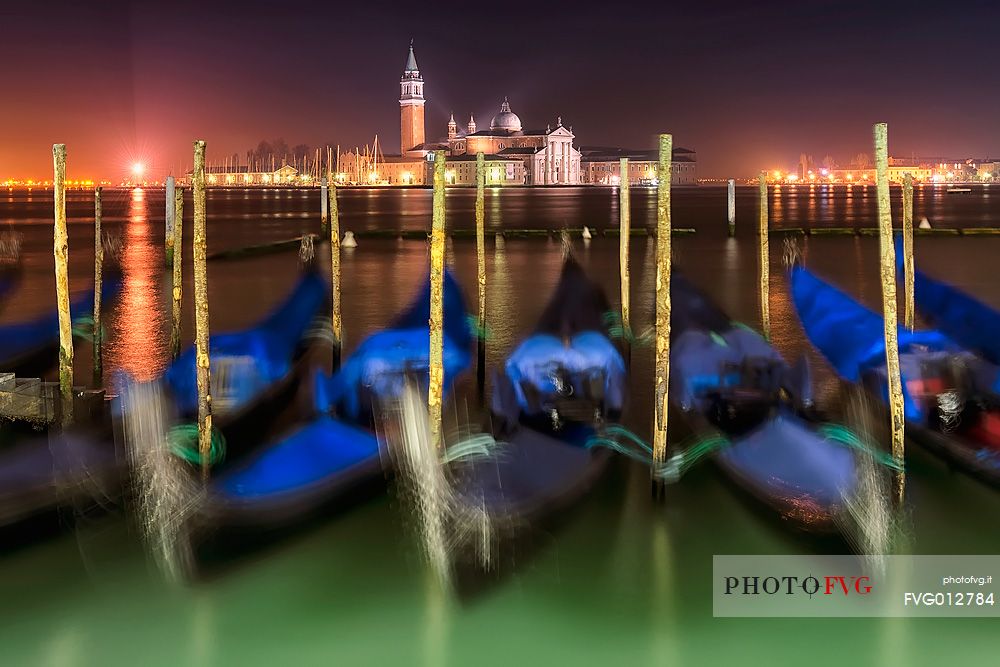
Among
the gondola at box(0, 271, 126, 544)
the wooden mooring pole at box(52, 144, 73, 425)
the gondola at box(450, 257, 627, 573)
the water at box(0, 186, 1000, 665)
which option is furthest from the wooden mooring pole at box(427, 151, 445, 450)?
the wooden mooring pole at box(52, 144, 73, 425)

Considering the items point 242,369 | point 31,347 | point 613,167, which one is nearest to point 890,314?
point 242,369

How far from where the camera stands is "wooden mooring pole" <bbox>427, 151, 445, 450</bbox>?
6.23m

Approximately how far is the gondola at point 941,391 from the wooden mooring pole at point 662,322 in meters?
1.90

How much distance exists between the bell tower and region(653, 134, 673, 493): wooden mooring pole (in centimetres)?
11391

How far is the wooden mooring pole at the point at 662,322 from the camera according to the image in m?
5.87

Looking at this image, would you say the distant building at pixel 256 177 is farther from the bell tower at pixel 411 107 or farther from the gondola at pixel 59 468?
the gondola at pixel 59 468

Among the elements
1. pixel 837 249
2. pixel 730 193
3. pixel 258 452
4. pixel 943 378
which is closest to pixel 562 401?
pixel 258 452

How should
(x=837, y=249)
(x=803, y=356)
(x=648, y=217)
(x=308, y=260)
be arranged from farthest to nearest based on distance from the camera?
(x=648, y=217) < (x=837, y=249) < (x=308, y=260) < (x=803, y=356)

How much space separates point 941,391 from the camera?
22.6 ft

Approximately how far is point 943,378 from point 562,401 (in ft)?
8.66

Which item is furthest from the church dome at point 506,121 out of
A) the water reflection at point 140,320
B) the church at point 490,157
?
the water reflection at point 140,320

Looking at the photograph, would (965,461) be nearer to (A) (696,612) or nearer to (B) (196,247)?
(A) (696,612)

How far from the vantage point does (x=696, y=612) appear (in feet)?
15.4

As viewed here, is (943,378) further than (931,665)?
Yes
